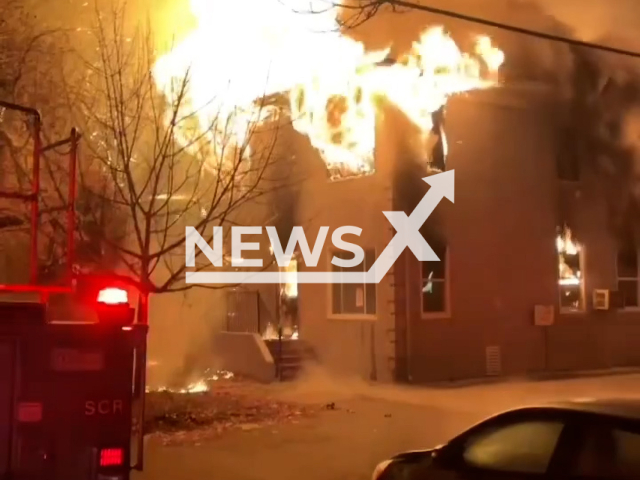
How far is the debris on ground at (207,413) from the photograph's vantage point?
11291 mm

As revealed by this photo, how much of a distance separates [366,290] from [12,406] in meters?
12.7

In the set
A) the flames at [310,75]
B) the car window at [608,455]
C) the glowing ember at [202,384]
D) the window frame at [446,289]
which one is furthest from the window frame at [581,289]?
the car window at [608,455]

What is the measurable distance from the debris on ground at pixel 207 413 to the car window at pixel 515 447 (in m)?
6.33

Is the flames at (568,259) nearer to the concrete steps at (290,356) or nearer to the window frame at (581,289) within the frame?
the window frame at (581,289)

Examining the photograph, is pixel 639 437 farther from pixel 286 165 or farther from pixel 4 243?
pixel 286 165

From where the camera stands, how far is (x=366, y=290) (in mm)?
16812

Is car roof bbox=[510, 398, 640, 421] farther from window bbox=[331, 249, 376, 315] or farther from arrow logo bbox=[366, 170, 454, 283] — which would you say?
window bbox=[331, 249, 376, 315]

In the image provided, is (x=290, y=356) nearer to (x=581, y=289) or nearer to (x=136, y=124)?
(x=581, y=289)

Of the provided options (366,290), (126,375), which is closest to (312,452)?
(126,375)

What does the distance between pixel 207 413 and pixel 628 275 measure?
36.8 ft

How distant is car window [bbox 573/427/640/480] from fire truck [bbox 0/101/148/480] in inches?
91.7

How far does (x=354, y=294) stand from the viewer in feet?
56.2

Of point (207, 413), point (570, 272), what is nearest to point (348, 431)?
point (207, 413)

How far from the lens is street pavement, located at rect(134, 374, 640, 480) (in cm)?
923
